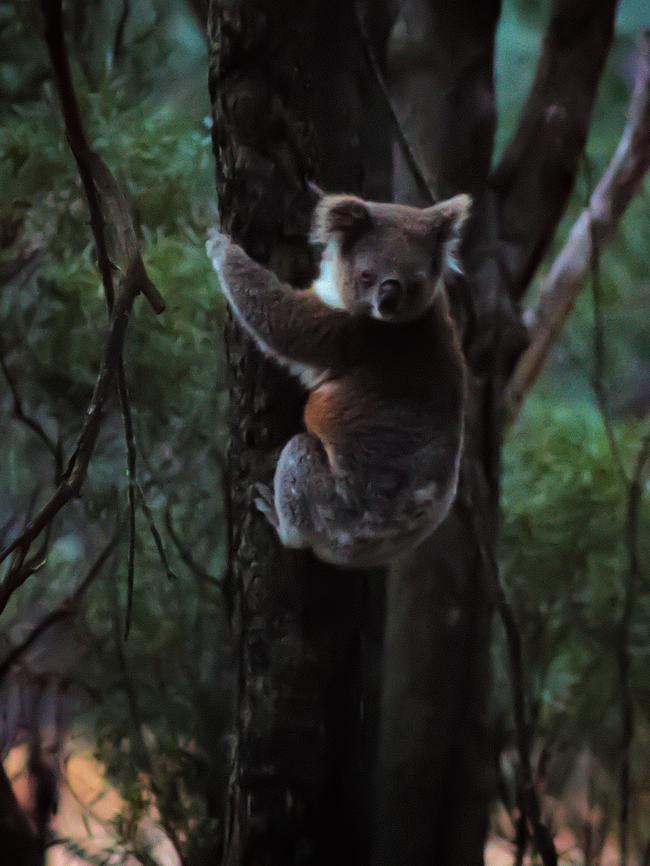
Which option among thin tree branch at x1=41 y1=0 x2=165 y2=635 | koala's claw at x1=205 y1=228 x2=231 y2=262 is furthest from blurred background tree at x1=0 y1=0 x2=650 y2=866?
thin tree branch at x1=41 y1=0 x2=165 y2=635

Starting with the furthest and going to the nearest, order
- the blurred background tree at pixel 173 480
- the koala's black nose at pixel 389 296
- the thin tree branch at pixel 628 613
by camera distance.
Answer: the thin tree branch at pixel 628 613, the blurred background tree at pixel 173 480, the koala's black nose at pixel 389 296

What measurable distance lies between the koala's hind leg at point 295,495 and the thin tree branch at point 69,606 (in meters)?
1.05

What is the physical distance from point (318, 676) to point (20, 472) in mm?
1423

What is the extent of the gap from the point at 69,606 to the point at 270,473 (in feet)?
4.07

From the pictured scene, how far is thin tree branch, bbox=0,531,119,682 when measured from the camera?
2.37 metres

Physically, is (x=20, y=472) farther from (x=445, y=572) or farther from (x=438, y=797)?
(x=438, y=797)

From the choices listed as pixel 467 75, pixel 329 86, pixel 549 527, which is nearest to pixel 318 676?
pixel 329 86

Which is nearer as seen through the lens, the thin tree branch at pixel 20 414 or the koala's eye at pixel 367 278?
the koala's eye at pixel 367 278

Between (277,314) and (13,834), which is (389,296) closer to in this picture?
(277,314)

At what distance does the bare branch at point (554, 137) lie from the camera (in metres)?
2.57

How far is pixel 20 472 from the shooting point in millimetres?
2604

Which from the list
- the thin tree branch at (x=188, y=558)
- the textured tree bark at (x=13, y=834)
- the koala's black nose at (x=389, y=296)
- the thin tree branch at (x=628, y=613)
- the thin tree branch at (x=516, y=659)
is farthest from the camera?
the thin tree branch at (x=188, y=558)

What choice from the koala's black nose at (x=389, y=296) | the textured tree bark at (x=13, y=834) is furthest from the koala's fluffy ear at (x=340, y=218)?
the textured tree bark at (x=13, y=834)

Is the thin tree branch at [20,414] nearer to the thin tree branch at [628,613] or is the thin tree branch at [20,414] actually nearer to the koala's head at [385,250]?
the koala's head at [385,250]
